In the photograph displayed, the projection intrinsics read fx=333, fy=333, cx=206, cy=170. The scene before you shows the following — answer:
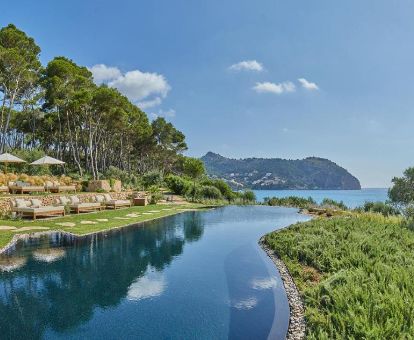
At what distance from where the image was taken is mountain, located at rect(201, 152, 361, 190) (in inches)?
5231

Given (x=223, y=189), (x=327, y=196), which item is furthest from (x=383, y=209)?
(x=327, y=196)

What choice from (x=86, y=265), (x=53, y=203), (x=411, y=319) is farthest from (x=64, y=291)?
(x=53, y=203)

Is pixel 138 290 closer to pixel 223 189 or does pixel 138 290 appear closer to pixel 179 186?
pixel 179 186

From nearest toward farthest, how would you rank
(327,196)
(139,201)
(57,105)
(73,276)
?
(73,276)
(139,201)
(57,105)
(327,196)

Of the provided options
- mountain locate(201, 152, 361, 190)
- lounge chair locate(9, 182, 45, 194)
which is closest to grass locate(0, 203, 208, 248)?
lounge chair locate(9, 182, 45, 194)

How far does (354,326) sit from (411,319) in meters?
0.96

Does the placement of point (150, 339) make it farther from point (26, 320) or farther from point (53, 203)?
point (53, 203)

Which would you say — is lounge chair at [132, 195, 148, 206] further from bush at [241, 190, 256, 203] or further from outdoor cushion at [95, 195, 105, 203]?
bush at [241, 190, 256, 203]

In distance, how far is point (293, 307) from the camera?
650 cm

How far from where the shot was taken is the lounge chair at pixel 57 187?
2053cm

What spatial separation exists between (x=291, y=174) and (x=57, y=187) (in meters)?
128

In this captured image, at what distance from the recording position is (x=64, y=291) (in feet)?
22.9

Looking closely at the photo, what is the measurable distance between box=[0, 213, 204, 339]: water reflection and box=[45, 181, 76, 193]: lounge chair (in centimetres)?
933

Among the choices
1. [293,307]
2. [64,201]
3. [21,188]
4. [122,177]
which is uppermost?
[122,177]
